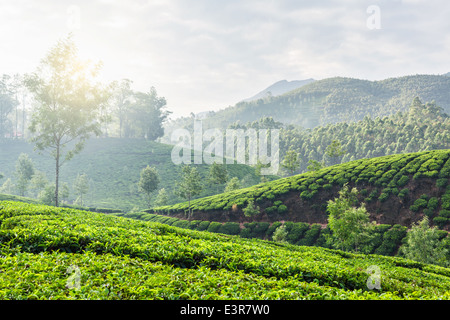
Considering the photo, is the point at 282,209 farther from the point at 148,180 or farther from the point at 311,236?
the point at 148,180

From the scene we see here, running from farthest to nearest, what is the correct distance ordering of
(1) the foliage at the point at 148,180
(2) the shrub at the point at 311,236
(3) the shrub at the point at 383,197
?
1. (1) the foliage at the point at 148,180
2. (3) the shrub at the point at 383,197
3. (2) the shrub at the point at 311,236

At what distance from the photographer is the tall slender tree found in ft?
90.2

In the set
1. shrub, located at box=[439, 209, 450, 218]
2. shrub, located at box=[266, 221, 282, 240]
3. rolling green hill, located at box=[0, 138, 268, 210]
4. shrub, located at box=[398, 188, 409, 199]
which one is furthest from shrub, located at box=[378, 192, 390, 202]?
rolling green hill, located at box=[0, 138, 268, 210]

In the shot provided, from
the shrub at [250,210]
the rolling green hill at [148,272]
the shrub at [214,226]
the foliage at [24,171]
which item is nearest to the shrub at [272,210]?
the shrub at [250,210]

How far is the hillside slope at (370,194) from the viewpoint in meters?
22.6

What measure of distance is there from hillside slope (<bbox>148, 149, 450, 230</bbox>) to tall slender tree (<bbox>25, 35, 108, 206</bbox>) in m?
16.7

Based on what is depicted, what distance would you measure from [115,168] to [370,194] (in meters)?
57.1

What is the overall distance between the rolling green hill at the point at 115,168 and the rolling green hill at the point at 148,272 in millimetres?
43344

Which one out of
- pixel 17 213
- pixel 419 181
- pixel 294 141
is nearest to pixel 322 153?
pixel 294 141

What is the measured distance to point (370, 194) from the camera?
2541 cm

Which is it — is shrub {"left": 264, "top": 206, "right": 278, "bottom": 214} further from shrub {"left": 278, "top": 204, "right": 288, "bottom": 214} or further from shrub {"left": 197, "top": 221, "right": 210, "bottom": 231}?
shrub {"left": 197, "top": 221, "right": 210, "bottom": 231}

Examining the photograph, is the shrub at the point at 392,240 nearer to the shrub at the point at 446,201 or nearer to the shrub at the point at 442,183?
the shrub at the point at 446,201
